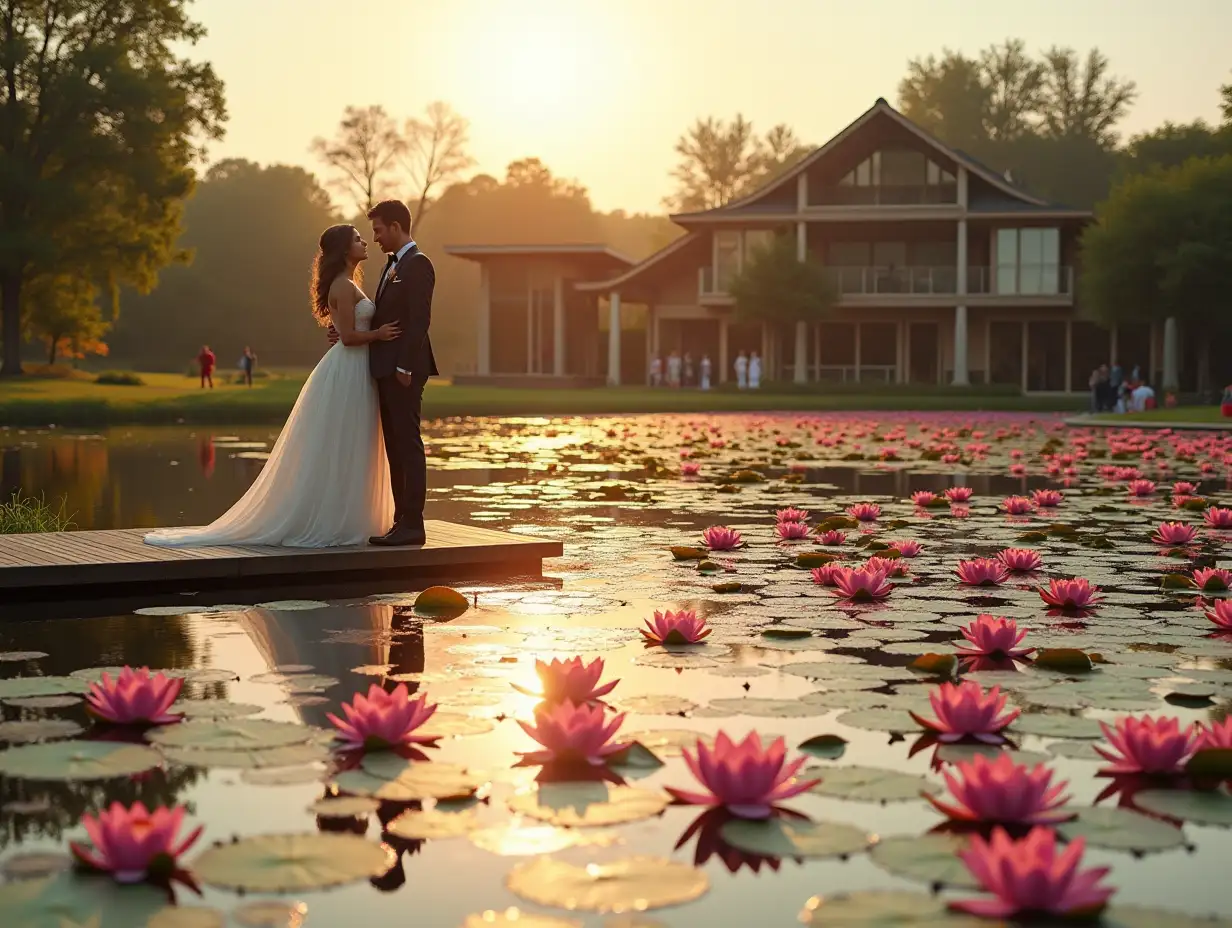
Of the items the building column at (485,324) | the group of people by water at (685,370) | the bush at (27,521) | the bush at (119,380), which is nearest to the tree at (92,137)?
the bush at (119,380)

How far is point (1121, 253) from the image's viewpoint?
43.9m

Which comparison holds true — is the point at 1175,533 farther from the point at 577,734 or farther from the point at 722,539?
the point at 577,734

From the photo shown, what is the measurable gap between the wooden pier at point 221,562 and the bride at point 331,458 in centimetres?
20

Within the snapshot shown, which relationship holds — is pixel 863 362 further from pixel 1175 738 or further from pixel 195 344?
pixel 1175 738

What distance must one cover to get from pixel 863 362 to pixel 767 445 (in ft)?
99.1

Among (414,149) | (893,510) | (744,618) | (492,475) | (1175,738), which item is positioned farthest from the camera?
(414,149)

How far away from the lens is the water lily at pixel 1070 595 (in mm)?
7020

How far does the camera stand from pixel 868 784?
4.11m

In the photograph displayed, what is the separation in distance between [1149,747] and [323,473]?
562cm

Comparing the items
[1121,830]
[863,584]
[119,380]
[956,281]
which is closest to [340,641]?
[863,584]

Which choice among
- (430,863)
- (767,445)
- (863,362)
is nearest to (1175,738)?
(430,863)

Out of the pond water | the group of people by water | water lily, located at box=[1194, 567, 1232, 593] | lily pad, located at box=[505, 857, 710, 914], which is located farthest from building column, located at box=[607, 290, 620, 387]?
lily pad, located at box=[505, 857, 710, 914]

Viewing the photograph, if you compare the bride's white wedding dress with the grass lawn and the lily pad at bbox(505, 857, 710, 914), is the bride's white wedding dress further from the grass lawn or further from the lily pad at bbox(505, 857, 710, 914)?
the grass lawn

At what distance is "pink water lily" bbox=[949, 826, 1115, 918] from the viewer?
2971 mm
